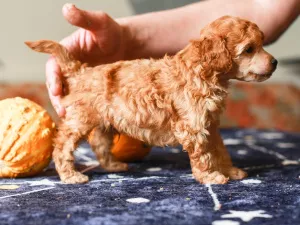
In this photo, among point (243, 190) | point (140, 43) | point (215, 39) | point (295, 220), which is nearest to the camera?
point (295, 220)

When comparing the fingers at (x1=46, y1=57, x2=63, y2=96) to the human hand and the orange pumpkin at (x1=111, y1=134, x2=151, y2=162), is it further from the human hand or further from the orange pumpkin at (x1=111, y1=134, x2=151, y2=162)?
the orange pumpkin at (x1=111, y1=134, x2=151, y2=162)

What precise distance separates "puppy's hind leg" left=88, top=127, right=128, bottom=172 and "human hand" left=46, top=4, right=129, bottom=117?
22 cm

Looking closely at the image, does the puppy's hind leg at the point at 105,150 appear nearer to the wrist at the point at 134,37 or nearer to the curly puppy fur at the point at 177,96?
the curly puppy fur at the point at 177,96

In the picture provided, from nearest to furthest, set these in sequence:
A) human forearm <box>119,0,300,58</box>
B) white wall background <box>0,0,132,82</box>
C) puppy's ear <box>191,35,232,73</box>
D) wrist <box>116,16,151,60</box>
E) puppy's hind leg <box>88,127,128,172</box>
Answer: puppy's ear <box>191,35,232,73</box> → puppy's hind leg <box>88,127,128,172</box> → wrist <box>116,16,151,60</box> → human forearm <box>119,0,300,58</box> → white wall background <box>0,0,132,82</box>

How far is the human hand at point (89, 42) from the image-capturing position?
6.54 feet

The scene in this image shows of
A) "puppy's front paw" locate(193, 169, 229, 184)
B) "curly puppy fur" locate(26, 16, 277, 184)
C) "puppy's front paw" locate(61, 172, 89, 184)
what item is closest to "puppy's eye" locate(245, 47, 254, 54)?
"curly puppy fur" locate(26, 16, 277, 184)

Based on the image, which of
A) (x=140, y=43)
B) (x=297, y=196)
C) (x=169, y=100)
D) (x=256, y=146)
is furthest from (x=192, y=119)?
(x=256, y=146)

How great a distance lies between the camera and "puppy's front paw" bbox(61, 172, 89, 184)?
1.84 meters

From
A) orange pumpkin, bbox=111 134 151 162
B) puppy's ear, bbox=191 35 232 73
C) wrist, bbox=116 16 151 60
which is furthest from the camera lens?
wrist, bbox=116 16 151 60

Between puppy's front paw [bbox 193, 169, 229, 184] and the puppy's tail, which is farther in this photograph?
the puppy's tail

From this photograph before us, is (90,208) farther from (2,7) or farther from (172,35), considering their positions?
(2,7)

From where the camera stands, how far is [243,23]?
179 cm

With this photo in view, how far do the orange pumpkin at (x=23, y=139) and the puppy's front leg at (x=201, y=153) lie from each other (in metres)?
0.58

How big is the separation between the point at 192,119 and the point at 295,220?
2.10 feet
